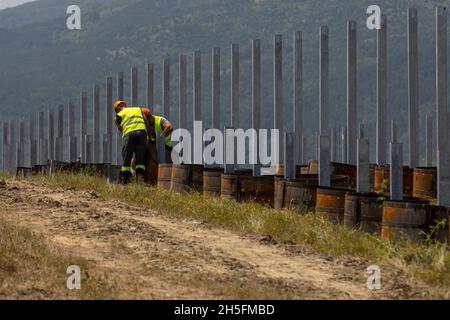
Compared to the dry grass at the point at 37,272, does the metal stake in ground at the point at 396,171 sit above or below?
above

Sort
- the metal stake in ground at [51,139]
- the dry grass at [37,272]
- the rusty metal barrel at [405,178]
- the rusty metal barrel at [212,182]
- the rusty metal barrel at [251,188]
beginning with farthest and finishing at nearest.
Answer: the metal stake in ground at [51,139]
the rusty metal barrel at [405,178]
the rusty metal barrel at [212,182]
the rusty metal barrel at [251,188]
the dry grass at [37,272]

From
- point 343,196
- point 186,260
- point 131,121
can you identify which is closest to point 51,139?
point 131,121

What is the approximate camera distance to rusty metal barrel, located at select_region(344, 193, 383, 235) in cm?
1277

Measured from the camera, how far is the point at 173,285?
30.9 feet

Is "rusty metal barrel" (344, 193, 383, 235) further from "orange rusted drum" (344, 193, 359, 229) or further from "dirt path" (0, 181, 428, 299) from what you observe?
"dirt path" (0, 181, 428, 299)

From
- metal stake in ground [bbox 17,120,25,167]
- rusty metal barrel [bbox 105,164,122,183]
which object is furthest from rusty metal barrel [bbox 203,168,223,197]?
metal stake in ground [bbox 17,120,25,167]

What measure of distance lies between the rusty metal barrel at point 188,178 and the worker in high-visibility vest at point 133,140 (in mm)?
2056

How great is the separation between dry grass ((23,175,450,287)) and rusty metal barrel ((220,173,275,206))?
0.37m

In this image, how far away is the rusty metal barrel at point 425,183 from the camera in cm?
1652

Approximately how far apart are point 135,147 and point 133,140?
17 cm

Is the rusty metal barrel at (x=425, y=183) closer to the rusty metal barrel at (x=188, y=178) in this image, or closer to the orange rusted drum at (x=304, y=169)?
the rusty metal barrel at (x=188, y=178)

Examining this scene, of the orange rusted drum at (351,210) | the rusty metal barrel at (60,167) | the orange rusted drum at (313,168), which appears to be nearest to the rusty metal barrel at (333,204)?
the orange rusted drum at (351,210)

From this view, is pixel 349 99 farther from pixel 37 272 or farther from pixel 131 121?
pixel 37 272
